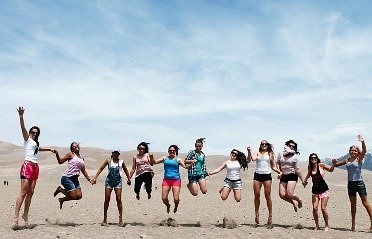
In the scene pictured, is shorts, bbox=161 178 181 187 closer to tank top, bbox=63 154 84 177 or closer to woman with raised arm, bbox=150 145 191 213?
woman with raised arm, bbox=150 145 191 213

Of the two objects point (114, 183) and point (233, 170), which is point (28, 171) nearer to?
point (114, 183)

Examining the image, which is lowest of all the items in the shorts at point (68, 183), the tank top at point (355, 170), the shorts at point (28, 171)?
the shorts at point (68, 183)

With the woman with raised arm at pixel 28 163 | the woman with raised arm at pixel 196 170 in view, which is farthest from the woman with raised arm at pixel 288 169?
the woman with raised arm at pixel 28 163

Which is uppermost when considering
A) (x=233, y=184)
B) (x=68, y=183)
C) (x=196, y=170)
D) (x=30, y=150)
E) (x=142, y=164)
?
(x=30, y=150)

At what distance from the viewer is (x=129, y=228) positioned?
41.2 feet

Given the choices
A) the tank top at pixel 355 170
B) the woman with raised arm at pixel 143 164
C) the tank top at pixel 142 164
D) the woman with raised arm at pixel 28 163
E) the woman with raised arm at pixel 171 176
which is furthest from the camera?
the tank top at pixel 142 164

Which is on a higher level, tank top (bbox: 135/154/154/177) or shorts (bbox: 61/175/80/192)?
tank top (bbox: 135/154/154/177)

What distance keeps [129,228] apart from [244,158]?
4004 mm

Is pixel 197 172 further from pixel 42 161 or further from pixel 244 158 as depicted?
pixel 42 161

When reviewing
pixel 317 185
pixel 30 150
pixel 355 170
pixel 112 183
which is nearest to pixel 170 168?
pixel 112 183

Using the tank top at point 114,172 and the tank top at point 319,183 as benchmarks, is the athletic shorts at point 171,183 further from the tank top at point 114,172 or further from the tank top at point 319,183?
the tank top at point 319,183

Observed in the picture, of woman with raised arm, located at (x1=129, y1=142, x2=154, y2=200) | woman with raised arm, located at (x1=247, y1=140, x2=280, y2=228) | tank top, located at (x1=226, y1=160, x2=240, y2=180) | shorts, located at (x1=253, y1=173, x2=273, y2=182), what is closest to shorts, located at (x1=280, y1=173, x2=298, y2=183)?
woman with raised arm, located at (x1=247, y1=140, x2=280, y2=228)

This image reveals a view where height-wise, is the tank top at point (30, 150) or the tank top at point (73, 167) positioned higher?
the tank top at point (30, 150)

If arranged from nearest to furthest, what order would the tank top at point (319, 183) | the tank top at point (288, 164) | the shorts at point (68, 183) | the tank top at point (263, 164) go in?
the shorts at point (68, 183) → the tank top at point (319, 183) → the tank top at point (288, 164) → the tank top at point (263, 164)
